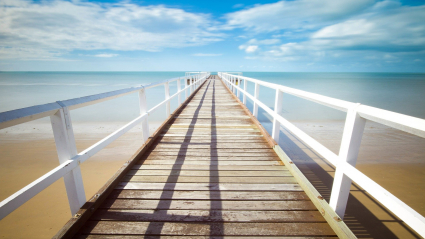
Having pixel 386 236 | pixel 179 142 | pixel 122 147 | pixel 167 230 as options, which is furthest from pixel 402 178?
pixel 122 147

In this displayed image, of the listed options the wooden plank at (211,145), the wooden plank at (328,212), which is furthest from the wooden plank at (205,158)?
the wooden plank at (328,212)

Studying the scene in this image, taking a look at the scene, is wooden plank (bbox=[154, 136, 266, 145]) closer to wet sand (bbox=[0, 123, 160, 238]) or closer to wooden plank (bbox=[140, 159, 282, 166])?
wooden plank (bbox=[140, 159, 282, 166])

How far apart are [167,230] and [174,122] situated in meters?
3.23

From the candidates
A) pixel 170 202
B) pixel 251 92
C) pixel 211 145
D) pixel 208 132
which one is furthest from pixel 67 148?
pixel 251 92

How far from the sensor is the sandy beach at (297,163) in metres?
3.68

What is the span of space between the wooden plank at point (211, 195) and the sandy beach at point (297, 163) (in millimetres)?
2715

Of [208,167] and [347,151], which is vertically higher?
[347,151]

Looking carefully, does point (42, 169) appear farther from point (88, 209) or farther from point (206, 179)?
point (206, 179)

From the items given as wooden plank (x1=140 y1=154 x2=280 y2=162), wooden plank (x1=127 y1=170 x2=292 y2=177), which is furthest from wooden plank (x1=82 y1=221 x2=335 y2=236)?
wooden plank (x1=140 y1=154 x2=280 y2=162)

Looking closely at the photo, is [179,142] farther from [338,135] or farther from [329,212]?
[338,135]

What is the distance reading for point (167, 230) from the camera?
5.23 ft

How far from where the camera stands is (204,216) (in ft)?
5.70

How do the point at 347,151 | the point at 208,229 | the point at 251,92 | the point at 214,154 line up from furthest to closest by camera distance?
the point at 251,92 → the point at 214,154 → the point at 208,229 → the point at 347,151

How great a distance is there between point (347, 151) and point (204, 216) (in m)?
1.33
